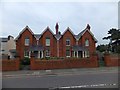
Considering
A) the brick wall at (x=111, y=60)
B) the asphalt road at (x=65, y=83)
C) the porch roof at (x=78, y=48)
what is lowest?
the asphalt road at (x=65, y=83)

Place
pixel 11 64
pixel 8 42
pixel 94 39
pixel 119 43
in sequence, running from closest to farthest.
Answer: pixel 11 64
pixel 94 39
pixel 119 43
pixel 8 42

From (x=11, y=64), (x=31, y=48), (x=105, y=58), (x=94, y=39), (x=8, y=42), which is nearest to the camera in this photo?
(x=11, y=64)

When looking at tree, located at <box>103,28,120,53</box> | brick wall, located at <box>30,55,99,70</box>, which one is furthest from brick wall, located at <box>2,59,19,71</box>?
tree, located at <box>103,28,120,53</box>

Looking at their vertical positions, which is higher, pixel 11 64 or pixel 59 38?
pixel 59 38

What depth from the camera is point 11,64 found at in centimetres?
3000

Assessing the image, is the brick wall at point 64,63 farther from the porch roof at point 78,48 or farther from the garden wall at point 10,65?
the porch roof at point 78,48

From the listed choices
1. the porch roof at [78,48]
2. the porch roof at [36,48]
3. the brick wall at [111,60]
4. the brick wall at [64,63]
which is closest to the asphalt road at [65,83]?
the brick wall at [64,63]

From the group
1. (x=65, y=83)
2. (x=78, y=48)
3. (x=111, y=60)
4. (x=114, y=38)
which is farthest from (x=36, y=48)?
(x=65, y=83)

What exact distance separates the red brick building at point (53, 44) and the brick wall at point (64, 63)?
12246 millimetres

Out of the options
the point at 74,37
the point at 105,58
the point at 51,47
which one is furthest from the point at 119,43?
the point at 105,58

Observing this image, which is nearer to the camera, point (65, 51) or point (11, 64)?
point (11, 64)

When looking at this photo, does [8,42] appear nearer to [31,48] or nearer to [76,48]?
[31,48]

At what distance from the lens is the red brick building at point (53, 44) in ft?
150

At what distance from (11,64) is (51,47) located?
1739cm
